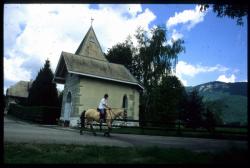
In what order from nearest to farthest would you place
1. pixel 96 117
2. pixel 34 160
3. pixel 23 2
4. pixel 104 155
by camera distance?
1. pixel 23 2
2. pixel 34 160
3. pixel 104 155
4. pixel 96 117

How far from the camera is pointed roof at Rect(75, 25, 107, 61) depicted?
36.3 metres

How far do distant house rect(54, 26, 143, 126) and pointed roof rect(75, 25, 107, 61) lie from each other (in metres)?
0.28

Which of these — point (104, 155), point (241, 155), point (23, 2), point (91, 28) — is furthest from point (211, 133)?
point (91, 28)

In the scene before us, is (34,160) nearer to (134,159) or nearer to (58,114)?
(134,159)

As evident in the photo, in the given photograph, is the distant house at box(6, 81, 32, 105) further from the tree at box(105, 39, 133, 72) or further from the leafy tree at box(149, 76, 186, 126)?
the leafy tree at box(149, 76, 186, 126)

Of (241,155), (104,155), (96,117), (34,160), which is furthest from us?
(96,117)

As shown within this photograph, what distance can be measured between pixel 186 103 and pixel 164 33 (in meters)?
12.1

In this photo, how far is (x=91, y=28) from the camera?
38.1 meters

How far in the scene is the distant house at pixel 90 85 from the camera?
2950 cm

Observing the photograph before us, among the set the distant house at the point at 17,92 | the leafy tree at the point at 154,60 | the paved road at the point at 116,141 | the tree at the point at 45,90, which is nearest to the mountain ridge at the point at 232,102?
the leafy tree at the point at 154,60

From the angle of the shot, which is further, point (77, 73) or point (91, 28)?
point (91, 28)

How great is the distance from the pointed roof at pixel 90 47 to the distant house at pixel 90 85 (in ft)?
0.93

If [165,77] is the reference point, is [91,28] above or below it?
above

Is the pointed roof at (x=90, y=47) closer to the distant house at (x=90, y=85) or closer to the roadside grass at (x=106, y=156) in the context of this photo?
the distant house at (x=90, y=85)
